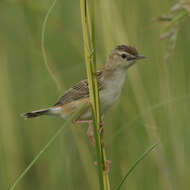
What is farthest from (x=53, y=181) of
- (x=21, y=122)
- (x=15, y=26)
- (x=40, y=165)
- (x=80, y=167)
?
(x=15, y=26)

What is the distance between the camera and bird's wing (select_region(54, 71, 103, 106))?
13.4 feet

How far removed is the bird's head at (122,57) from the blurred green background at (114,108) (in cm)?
8

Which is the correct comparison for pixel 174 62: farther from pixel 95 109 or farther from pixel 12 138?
pixel 95 109

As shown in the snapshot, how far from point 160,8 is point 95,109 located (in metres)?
2.14

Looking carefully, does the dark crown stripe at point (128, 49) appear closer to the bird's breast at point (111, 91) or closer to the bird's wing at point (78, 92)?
the bird's breast at point (111, 91)

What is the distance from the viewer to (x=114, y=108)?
417cm

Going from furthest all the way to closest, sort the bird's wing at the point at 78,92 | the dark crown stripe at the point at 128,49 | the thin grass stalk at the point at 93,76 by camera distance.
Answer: the bird's wing at the point at 78,92 → the dark crown stripe at the point at 128,49 → the thin grass stalk at the point at 93,76

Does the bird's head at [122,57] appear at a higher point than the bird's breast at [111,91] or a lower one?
higher

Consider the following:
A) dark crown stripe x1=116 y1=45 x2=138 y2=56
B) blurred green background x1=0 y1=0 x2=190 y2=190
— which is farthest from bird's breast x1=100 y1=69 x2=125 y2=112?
dark crown stripe x1=116 y1=45 x2=138 y2=56

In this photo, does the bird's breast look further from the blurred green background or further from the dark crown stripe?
the dark crown stripe

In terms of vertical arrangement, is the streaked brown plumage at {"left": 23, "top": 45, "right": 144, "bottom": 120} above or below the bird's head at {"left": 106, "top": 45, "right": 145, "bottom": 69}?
below

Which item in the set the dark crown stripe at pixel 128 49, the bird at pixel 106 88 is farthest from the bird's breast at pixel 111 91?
the dark crown stripe at pixel 128 49

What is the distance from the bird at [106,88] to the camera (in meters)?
3.86

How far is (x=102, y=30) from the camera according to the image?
3.97m
